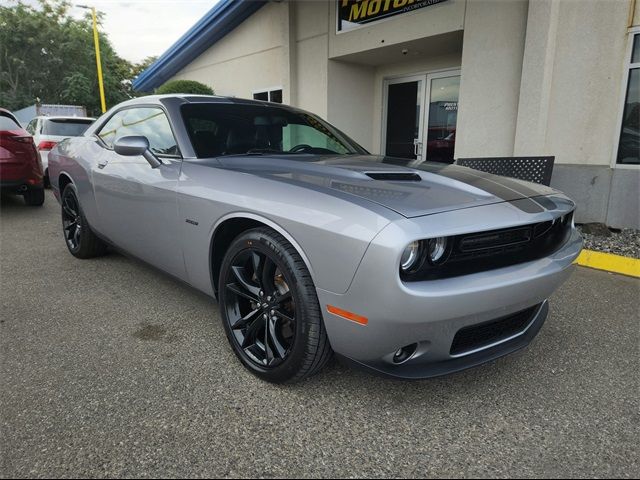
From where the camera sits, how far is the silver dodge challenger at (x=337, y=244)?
1753 millimetres

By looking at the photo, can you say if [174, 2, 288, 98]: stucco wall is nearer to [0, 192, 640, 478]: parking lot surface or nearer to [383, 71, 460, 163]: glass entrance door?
[383, 71, 460, 163]: glass entrance door

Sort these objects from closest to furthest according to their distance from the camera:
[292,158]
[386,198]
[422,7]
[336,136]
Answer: [386,198]
[292,158]
[336,136]
[422,7]

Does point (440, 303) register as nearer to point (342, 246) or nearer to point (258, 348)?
point (342, 246)

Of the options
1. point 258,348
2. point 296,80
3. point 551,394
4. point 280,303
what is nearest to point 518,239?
point 551,394

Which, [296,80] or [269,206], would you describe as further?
[296,80]

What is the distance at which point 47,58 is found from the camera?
120 ft

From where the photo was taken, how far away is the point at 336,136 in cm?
371

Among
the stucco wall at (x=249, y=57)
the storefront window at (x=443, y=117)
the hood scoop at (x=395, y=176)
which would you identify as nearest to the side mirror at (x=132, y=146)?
the hood scoop at (x=395, y=176)

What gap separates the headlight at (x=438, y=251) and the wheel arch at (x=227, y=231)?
64 cm

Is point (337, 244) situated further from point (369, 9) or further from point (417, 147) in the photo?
point (369, 9)

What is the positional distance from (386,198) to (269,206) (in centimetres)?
58

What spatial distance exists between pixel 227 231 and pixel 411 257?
1.16 m

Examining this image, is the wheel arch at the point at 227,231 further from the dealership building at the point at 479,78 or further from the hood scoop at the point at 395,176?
the dealership building at the point at 479,78

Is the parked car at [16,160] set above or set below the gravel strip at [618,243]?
above
